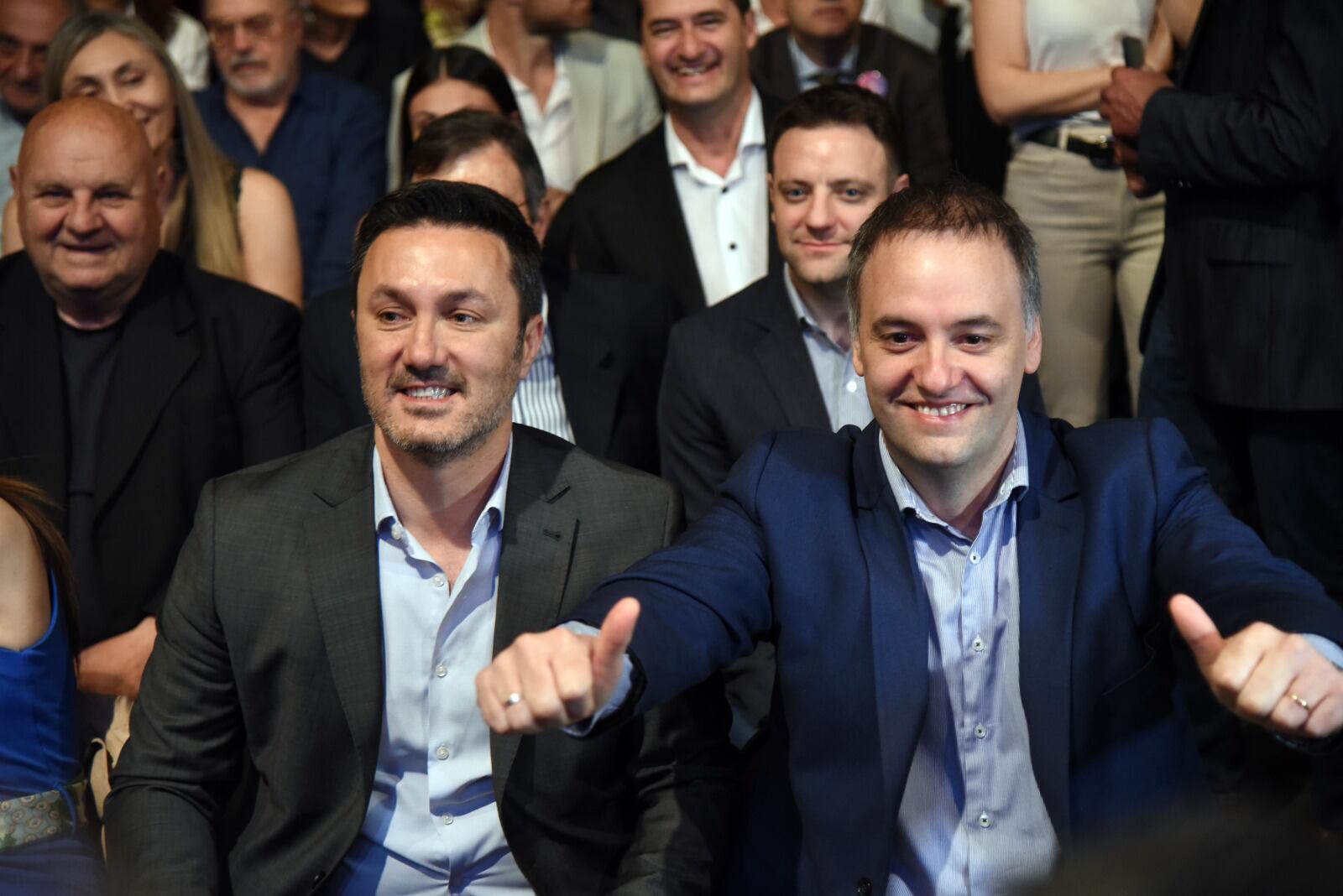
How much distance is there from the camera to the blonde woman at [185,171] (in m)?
3.99

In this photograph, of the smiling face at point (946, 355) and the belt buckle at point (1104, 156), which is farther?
the belt buckle at point (1104, 156)

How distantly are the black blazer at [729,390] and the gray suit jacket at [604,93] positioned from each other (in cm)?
147

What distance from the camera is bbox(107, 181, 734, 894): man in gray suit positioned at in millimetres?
2416

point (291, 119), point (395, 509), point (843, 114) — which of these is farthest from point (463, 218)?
point (291, 119)

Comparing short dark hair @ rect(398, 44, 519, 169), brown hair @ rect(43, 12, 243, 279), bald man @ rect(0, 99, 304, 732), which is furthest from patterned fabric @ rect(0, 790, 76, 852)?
short dark hair @ rect(398, 44, 519, 169)

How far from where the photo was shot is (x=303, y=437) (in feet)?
11.9

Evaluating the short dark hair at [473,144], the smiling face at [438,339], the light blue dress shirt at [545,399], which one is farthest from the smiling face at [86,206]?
the smiling face at [438,339]

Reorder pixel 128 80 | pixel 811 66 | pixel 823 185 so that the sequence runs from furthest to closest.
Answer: pixel 811 66 < pixel 128 80 < pixel 823 185

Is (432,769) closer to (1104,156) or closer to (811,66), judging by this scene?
(1104,156)

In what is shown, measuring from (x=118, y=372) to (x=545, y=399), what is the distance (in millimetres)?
886

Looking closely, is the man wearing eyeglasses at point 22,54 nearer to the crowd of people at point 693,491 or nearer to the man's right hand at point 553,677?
the crowd of people at point 693,491

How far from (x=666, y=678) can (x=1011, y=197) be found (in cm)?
243

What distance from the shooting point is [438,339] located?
2557 millimetres

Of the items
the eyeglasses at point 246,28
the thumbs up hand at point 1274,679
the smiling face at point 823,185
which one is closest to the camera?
the thumbs up hand at point 1274,679
